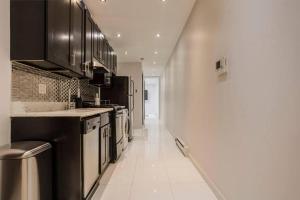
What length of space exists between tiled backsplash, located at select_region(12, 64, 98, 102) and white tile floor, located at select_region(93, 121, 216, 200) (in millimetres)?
1222

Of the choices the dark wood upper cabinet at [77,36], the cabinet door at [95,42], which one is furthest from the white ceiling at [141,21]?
the dark wood upper cabinet at [77,36]

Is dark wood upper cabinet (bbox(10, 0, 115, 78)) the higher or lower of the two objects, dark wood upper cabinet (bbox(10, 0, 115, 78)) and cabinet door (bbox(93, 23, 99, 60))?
the lower

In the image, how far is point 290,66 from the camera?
1.23 metres

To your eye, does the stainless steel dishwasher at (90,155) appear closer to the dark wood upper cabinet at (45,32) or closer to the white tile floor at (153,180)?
the white tile floor at (153,180)

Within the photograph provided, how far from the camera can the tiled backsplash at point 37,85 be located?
2.23m

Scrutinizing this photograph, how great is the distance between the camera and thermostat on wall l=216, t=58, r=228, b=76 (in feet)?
7.39

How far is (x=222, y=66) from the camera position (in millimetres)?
2322

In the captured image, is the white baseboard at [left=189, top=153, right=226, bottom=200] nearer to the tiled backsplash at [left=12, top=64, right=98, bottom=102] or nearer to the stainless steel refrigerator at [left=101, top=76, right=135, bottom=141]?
the tiled backsplash at [left=12, top=64, right=98, bottom=102]

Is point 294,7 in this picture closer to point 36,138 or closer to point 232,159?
point 232,159

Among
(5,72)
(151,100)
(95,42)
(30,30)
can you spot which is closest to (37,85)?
(5,72)

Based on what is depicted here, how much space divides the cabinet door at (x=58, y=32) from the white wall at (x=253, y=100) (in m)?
1.59

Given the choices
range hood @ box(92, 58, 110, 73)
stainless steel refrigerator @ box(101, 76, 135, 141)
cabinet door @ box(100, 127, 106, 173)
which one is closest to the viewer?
cabinet door @ box(100, 127, 106, 173)

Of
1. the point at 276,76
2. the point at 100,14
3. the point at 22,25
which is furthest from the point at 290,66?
the point at 100,14

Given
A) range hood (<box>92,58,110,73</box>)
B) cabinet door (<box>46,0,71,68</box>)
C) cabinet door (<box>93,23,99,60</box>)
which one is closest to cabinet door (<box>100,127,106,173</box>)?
cabinet door (<box>46,0,71,68</box>)
